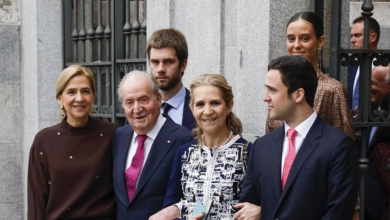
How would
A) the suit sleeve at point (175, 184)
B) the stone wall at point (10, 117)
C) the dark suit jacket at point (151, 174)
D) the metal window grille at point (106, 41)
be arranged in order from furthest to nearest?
the stone wall at point (10, 117), the metal window grille at point (106, 41), the dark suit jacket at point (151, 174), the suit sleeve at point (175, 184)

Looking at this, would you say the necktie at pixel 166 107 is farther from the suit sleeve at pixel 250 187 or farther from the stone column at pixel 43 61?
the stone column at pixel 43 61

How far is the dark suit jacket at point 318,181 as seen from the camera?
4.10 meters

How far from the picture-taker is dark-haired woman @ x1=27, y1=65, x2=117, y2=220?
522 centimetres

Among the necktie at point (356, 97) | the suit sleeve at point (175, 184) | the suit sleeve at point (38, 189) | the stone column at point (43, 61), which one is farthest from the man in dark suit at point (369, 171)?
the stone column at point (43, 61)

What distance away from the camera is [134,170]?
509 centimetres

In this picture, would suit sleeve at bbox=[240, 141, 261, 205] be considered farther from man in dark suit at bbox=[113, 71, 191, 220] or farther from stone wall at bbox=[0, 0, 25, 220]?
stone wall at bbox=[0, 0, 25, 220]

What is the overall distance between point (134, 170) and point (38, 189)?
706mm

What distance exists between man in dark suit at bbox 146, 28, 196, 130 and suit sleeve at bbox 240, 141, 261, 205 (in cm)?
120

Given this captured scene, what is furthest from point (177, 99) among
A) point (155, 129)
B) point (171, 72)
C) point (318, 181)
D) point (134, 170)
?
point (318, 181)

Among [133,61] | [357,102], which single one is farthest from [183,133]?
[133,61]

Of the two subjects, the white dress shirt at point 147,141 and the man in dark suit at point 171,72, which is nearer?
the white dress shirt at point 147,141

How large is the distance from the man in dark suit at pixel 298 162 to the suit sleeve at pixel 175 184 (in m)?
0.49

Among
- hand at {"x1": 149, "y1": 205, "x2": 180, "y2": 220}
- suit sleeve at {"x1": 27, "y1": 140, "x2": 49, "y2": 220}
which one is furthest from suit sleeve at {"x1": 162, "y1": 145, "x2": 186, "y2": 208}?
suit sleeve at {"x1": 27, "y1": 140, "x2": 49, "y2": 220}

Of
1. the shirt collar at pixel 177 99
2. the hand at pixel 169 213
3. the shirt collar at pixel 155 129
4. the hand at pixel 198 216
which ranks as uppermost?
the shirt collar at pixel 177 99
